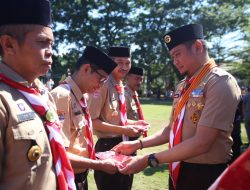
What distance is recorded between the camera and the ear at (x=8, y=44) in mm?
2016

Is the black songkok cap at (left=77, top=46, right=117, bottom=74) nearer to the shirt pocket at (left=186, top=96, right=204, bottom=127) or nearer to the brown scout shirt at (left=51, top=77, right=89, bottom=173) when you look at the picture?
the brown scout shirt at (left=51, top=77, right=89, bottom=173)

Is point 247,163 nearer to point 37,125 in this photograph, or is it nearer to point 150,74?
point 37,125

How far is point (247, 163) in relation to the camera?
1.13 meters

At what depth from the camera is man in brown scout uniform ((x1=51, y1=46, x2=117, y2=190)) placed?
300 cm

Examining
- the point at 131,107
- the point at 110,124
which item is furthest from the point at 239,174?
the point at 131,107

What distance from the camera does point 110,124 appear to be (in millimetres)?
4637

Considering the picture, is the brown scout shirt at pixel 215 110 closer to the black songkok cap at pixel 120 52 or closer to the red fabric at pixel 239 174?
the red fabric at pixel 239 174

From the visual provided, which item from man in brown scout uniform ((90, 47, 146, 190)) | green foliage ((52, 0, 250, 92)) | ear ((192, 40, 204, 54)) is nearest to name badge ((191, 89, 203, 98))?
ear ((192, 40, 204, 54))

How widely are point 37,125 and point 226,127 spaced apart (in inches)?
64.3

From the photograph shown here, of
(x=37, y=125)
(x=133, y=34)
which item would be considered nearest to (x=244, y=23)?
(x=133, y=34)

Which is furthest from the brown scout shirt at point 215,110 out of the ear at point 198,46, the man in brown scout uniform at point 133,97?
the man in brown scout uniform at point 133,97

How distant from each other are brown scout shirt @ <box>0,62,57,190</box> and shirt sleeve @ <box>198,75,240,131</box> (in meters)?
1.47

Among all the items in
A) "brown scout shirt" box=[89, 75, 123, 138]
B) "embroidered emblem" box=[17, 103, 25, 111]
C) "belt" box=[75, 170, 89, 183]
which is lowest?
"belt" box=[75, 170, 89, 183]

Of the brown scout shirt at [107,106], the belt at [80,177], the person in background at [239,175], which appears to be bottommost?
the belt at [80,177]
